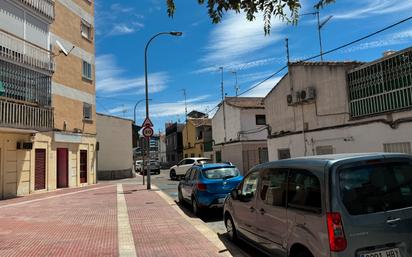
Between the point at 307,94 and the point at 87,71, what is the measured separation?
15.7m

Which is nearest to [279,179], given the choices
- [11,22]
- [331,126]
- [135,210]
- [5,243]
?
[5,243]

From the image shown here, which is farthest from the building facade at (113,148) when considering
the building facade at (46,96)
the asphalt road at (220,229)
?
the asphalt road at (220,229)

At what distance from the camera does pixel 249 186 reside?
7613 millimetres

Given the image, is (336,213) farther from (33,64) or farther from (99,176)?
(99,176)

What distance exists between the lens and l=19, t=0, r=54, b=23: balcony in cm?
2005

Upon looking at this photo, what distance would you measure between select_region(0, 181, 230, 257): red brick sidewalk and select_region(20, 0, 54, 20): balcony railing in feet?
34.6

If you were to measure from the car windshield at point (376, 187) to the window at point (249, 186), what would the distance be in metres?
2.54

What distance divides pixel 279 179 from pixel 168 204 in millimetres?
9238

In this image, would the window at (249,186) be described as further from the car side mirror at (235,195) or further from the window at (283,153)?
the window at (283,153)

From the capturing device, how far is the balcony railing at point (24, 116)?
16984 mm

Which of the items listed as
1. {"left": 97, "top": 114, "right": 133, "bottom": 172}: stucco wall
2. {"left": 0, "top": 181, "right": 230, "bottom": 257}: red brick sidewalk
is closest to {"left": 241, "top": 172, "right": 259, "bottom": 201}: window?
{"left": 0, "top": 181, "right": 230, "bottom": 257}: red brick sidewalk

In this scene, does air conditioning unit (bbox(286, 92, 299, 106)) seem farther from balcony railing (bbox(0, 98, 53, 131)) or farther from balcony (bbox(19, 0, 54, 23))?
balcony (bbox(19, 0, 54, 23))

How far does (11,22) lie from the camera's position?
732 inches

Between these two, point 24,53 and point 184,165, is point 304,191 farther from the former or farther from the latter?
point 184,165
